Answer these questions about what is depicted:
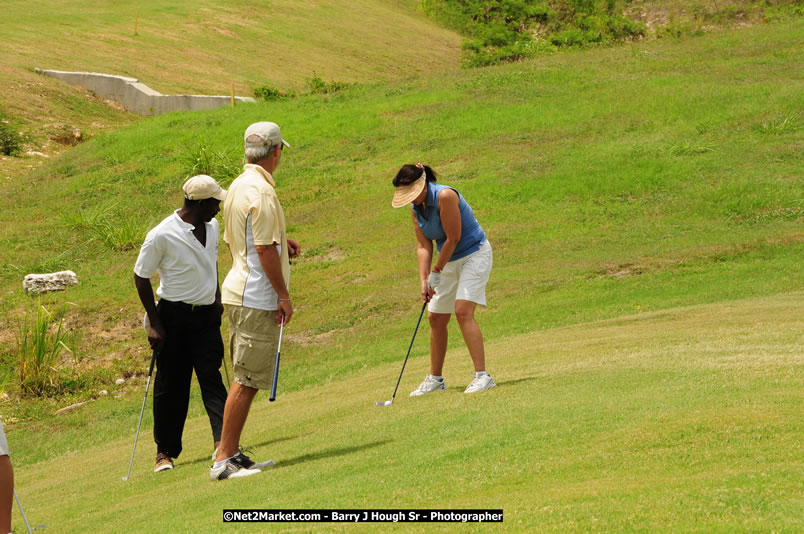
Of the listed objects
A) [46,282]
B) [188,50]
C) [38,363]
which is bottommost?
[46,282]

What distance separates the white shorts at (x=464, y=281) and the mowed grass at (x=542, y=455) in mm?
802

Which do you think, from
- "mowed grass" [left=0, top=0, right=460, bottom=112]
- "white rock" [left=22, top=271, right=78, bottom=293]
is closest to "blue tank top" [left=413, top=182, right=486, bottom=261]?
"white rock" [left=22, top=271, right=78, bottom=293]

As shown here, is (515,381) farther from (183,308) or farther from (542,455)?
(542,455)

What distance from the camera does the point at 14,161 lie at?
3469cm

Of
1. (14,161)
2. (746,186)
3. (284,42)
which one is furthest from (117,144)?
(284,42)

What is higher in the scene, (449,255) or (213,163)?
(449,255)

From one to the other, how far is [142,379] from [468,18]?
2343 inches

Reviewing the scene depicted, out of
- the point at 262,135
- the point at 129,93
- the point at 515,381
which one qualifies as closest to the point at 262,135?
the point at 262,135

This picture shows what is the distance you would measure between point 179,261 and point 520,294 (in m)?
10.7

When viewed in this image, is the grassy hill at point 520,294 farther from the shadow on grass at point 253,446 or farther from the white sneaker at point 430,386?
the white sneaker at point 430,386

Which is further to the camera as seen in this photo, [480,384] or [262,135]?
[480,384]

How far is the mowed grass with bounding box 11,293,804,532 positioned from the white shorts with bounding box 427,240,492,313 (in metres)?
0.80

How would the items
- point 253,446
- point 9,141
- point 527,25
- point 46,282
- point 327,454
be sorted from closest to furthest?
point 327,454 < point 253,446 < point 46,282 < point 9,141 < point 527,25

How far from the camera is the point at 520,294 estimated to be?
18.2 meters
